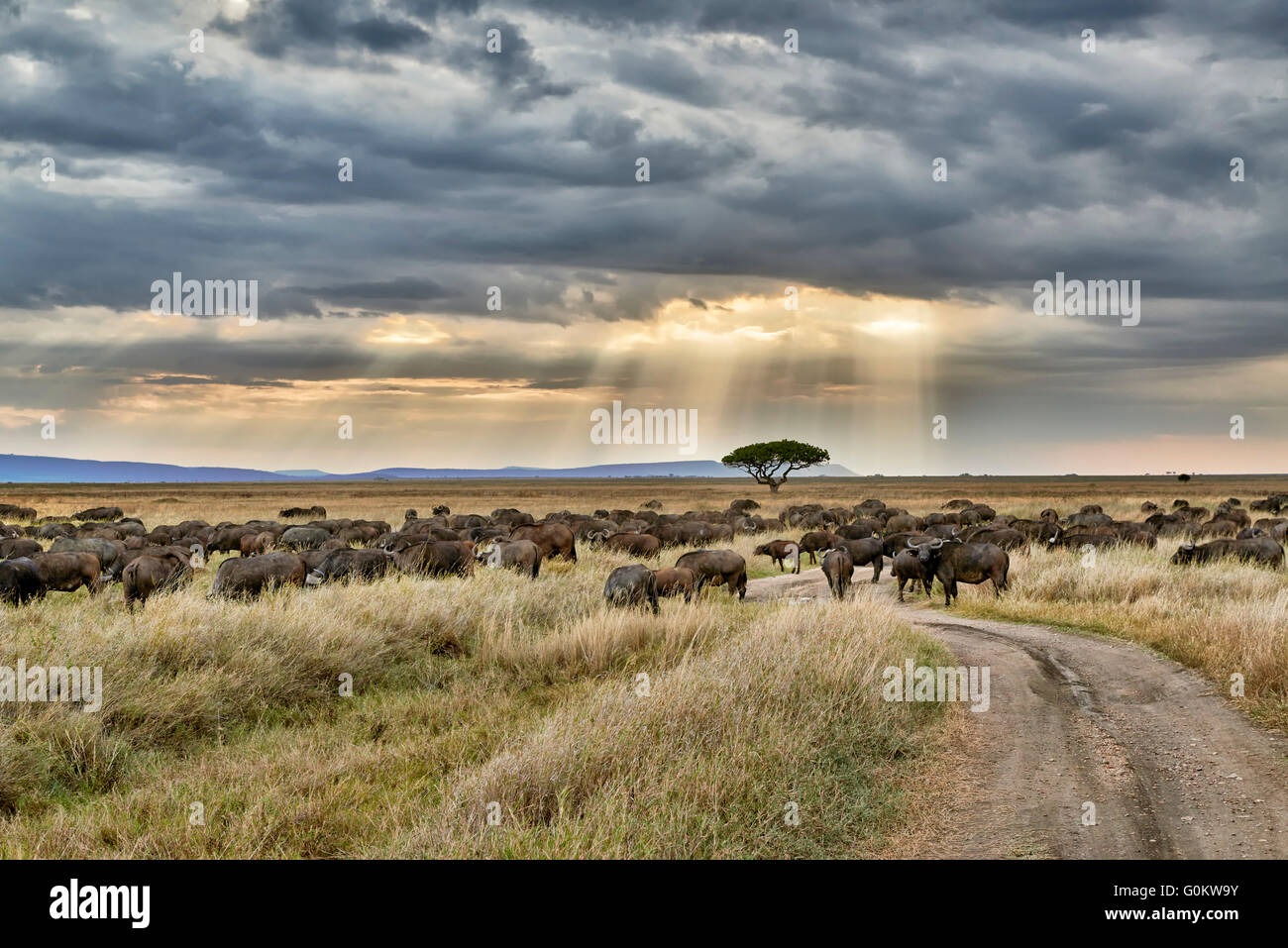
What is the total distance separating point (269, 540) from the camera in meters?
29.8

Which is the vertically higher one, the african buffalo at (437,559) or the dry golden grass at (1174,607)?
the african buffalo at (437,559)

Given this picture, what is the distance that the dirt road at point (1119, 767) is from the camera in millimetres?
6539

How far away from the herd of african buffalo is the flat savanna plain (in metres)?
1.84

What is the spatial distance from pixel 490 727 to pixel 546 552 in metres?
16.9

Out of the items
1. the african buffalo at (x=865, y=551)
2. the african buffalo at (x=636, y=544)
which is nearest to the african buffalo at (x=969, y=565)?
the african buffalo at (x=865, y=551)

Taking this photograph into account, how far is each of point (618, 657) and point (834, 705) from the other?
4083mm

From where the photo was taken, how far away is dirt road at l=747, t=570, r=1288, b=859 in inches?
257

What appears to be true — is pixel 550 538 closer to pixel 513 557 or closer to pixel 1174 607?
pixel 513 557

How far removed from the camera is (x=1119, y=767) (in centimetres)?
818

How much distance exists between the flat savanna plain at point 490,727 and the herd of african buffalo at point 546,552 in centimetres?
184

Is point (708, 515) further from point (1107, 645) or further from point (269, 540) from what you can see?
point (1107, 645)

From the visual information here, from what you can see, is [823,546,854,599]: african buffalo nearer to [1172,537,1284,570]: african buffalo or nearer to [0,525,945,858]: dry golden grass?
[0,525,945,858]: dry golden grass

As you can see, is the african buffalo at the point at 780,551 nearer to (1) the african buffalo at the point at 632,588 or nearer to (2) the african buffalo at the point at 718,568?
(2) the african buffalo at the point at 718,568

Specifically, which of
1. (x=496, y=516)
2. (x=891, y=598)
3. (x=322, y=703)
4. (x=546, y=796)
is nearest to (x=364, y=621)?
(x=322, y=703)
